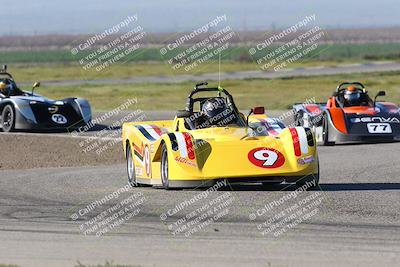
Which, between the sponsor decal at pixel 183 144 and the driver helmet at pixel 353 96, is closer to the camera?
the sponsor decal at pixel 183 144

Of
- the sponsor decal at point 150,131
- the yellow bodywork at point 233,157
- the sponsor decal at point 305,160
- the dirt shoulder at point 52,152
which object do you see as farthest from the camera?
the dirt shoulder at point 52,152

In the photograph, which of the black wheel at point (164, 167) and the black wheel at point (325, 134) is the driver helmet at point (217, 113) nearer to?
the black wheel at point (164, 167)

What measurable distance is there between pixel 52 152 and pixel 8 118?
599cm

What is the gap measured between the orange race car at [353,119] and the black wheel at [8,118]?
27.6ft

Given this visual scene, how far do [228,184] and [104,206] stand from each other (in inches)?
70.1

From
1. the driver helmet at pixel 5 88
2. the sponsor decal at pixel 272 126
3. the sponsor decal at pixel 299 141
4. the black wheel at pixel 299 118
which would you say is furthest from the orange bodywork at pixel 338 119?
the driver helmet at pixel 5 88

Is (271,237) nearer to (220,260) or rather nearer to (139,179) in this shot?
(220,260)

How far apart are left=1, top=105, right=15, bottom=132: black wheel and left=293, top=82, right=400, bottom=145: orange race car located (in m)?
8.43

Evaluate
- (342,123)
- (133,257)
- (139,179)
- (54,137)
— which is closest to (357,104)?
(342,123)

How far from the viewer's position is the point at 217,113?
16797mm

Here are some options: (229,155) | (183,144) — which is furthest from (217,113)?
(229,155)

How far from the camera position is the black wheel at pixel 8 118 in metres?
30.2

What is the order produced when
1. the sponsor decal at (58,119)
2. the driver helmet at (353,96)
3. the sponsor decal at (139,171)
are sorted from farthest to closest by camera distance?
the sponsor decal at (58,119)
the driver helmet at (353,96)
the sponsor decal at (139,171)

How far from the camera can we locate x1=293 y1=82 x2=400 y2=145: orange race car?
2424 cm
